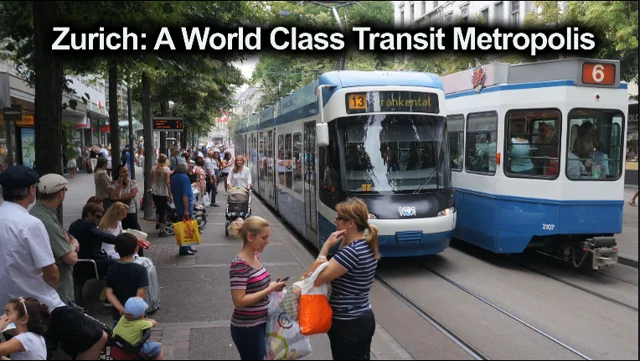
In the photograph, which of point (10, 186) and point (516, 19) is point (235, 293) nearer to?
point (10, 186)

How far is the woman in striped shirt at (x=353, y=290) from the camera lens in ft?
11.4

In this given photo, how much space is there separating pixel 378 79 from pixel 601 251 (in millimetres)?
4157

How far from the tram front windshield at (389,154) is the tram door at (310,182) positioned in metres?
1.43

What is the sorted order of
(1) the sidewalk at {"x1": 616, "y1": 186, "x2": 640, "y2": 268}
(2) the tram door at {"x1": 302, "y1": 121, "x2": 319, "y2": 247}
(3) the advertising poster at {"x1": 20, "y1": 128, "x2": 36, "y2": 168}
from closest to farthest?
(1) the sidewalk at {"x1": 616, "y1": 186, "x2": 640, "y2": 268}, (2) the tram door at {"x1": 302, "y1": 121, "x2": 319, "y2": 247}, (3) the advertising poster at {"x1": 20, "y1": 128, "x2": 36, "y2": 168}

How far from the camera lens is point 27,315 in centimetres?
379

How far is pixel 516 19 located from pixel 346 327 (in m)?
30.7

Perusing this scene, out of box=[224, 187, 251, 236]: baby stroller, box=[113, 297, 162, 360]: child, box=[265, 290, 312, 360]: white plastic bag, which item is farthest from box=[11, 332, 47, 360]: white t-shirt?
box=[224, 187, 251, 236]: baby stroller

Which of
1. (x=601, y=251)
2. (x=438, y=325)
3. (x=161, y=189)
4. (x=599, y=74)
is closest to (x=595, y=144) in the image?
(x=599, y=74)

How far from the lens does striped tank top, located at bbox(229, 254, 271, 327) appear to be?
3.53 meters

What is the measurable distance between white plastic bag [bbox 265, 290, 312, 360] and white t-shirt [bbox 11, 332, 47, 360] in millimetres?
1585

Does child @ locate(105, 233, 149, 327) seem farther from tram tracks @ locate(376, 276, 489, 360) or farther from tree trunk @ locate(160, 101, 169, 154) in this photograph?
tree trunk @ locate(160, 101, 169, 154)

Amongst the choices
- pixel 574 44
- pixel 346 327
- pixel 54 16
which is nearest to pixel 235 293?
pixel 346 327

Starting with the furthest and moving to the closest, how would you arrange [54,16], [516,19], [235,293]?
[516,19] < [54,16] < [235,293]

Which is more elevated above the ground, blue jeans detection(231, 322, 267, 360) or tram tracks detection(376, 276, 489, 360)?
blue jeans detection(231, 322, 267, 360)
